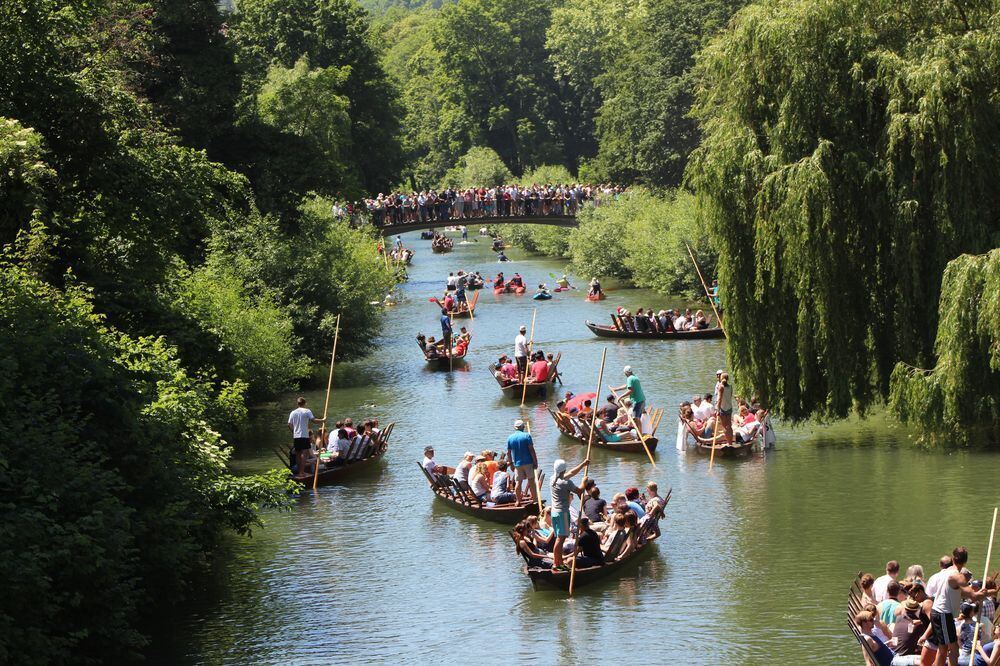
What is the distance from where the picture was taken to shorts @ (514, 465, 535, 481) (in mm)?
22730

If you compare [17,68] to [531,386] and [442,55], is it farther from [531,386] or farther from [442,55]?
[442,55]

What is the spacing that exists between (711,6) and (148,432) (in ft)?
176

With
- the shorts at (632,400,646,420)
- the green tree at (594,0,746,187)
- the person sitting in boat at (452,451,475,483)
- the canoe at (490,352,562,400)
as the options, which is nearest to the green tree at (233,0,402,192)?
the green tree at (594,0,746,187)

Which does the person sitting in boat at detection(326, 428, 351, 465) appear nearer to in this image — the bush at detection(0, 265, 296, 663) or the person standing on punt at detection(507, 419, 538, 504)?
the person standing on punt at detection(507, 419, 538, 504)

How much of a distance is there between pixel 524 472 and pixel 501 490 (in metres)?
0.79

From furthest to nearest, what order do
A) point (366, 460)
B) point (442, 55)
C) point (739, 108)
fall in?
point (442, 55) → point (366, 460) → point (739, 108)

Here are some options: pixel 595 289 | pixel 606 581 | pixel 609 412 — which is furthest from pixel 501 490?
pixel 595 289

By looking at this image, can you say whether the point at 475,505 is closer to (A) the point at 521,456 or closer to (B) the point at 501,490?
(B) the point at 501,490

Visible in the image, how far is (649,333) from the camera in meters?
43.1

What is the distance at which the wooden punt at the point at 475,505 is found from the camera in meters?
22.9

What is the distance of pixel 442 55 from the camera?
11031 centimetres

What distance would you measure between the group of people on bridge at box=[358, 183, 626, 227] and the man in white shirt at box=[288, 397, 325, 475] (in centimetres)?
Answer: 3313

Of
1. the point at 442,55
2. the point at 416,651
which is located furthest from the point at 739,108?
the point at 442,55

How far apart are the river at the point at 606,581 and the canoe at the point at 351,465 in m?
0.25
